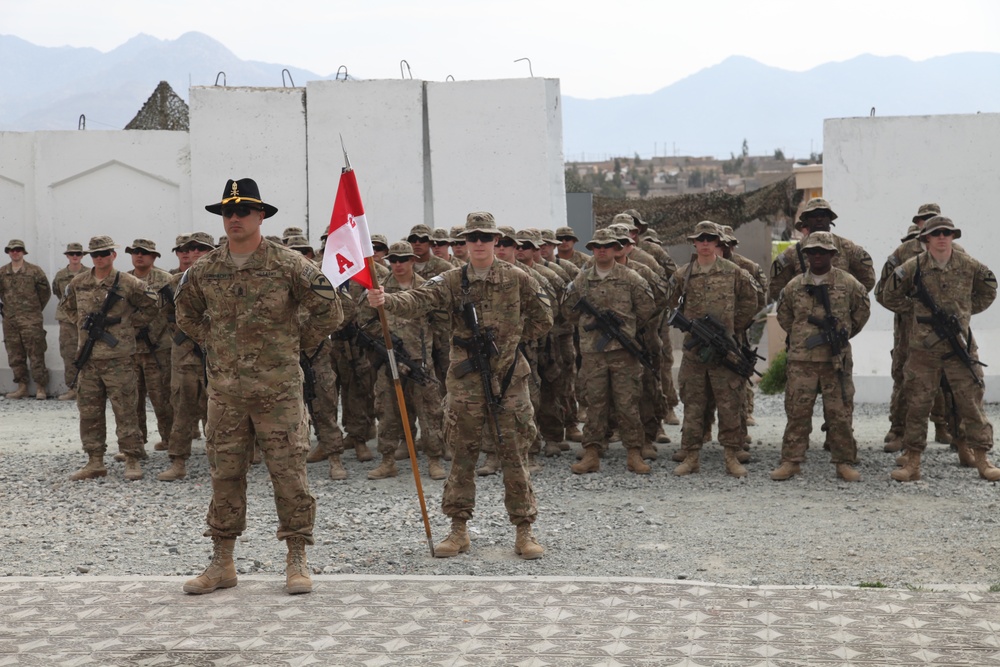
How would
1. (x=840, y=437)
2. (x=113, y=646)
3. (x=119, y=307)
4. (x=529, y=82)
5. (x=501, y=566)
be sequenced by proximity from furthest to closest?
1. (x=529, y=82)
2. (x=119, y=307)
3. (x=840, y=437)
4. (x=501, y=566)
5. (x=113, y=646)

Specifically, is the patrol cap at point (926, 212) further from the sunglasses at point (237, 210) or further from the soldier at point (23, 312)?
the soldier at point (23, 312)

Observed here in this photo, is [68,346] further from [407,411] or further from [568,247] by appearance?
[407,411]

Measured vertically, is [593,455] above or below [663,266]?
below

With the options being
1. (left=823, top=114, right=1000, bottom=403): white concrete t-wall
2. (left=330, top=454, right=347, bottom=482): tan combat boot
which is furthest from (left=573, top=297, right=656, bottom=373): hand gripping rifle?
(left=823, top=114, right=1000, bottom=403): white concrete t-wall

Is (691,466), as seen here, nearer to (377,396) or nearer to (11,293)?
(377,396)

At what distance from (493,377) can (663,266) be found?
5.49 metres

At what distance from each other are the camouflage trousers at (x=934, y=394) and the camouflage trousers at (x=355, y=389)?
4639mm

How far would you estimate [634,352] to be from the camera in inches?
392

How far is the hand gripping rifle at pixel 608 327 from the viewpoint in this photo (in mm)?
9867

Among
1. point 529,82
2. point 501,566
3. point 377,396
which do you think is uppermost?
point 529,82

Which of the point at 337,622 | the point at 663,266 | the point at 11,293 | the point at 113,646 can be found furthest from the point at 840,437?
the point at 11,293

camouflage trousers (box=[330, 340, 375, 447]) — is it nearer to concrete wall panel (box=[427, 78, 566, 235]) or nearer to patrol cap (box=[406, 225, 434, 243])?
patrol cap (box=[406, 225, 434, 243])

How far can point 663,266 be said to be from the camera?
12.3 meters

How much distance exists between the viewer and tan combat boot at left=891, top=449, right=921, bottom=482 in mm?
9422
